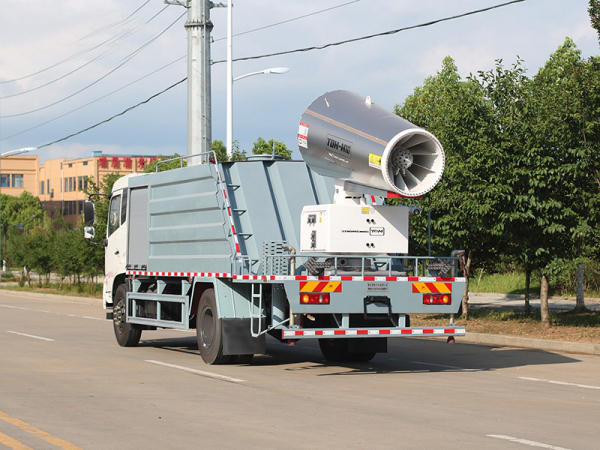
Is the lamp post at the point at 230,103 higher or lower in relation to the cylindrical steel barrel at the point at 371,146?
higher

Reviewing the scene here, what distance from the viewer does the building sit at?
366 feet

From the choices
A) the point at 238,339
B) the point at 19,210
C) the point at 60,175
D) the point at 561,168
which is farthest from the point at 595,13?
the point at 60,175

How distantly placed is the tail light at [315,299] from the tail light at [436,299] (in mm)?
1578

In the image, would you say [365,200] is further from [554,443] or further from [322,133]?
[554,443]

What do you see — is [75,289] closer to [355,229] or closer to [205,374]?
[205,374]

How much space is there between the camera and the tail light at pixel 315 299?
12.3 metres

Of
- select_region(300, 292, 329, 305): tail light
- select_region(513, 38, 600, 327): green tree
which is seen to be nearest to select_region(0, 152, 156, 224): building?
select_region(513, 38, 600, 327): green tree

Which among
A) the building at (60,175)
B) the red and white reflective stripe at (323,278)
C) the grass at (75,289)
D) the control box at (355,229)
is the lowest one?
the grass at (75,289)

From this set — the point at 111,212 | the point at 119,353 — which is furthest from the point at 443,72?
the point at 119,353

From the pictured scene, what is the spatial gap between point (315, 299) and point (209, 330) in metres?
2.35

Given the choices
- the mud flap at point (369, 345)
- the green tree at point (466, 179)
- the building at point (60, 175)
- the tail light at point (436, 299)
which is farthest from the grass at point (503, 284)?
the building at point (60, 175)

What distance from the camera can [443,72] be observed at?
38.6 m

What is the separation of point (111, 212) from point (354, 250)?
7361 mm

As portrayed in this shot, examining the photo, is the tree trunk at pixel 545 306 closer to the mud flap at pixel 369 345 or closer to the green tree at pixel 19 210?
the mud flap at pixel 369 345
